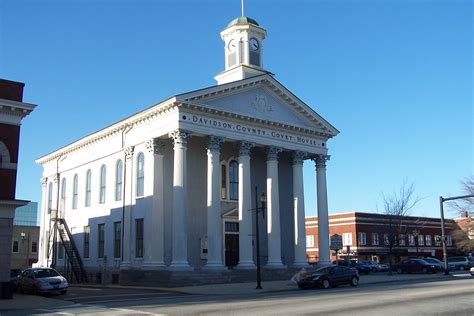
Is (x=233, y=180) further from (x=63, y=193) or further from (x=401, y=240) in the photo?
(x=401, y=240)

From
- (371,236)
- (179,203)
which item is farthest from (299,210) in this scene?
(371,236)

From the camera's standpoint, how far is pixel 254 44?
46000 millimetres

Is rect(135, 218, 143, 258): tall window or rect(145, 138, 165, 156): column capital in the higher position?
rect(145, 138, 165, 156): column capital

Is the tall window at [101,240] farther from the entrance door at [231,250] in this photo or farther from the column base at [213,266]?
the column base at [213,266]

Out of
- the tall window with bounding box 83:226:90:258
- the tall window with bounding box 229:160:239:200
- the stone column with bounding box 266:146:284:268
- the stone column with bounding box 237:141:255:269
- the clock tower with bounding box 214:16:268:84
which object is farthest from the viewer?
the tall window with bounding box 83:226:90:258

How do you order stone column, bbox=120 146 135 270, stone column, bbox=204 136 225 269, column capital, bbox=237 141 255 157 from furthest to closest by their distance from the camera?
1. column capital, bbox=237 141 255 157
2. stone column, bbox=120 146 135 270
3. stone column, bbox=204 136 225 269

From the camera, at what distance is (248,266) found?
1495 inches

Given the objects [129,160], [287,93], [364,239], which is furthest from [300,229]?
[364,239]

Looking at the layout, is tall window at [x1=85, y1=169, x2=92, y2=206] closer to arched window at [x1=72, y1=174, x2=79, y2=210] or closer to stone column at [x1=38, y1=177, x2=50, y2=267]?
arched window at [x1=72, y1=174, x2=79, y2=210]

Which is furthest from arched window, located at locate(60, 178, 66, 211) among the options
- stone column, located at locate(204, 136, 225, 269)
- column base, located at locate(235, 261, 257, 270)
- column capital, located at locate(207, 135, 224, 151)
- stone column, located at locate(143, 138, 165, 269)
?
column base, located at locate(235, 261, 257, 270)

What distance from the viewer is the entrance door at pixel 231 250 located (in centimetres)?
4092

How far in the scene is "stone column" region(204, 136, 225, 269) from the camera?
36.6m

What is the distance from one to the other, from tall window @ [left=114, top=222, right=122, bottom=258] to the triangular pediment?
1200 centimetres

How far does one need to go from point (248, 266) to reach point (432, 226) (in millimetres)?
56536
